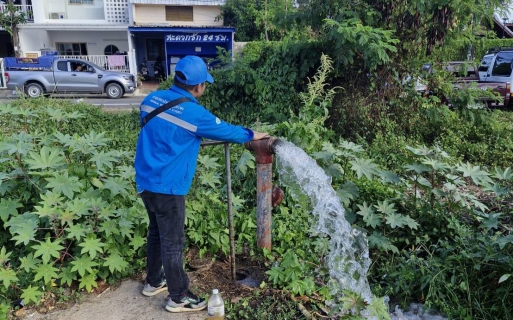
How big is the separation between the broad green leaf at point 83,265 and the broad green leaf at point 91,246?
88mm

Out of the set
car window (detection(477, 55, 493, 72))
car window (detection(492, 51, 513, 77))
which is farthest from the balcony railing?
car window (detection(492, 51, 513, 77))

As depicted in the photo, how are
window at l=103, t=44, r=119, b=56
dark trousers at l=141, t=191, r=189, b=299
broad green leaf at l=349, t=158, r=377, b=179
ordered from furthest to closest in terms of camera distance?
window at l=103, t=44, r=119, b=56 → broad green leaf at l=349, t=158, r=377, b=179 → dark trousers at l=141, t=191, r=189, b=299

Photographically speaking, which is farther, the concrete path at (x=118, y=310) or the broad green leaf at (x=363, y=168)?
the broad green leaf at (x=363, y=168)

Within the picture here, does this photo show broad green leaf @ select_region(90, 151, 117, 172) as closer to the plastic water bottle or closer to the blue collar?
the blue collar

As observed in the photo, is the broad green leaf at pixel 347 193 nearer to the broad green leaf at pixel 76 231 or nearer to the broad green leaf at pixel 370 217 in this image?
the broad green leaf at pixel 370 217

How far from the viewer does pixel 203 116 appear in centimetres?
251

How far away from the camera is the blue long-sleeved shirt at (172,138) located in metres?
2.50

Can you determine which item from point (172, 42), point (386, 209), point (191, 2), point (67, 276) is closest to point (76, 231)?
point (67, 276)

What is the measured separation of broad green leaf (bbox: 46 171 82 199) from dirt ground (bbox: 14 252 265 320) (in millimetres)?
738

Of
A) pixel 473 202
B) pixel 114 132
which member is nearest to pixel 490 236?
pixel 473 202

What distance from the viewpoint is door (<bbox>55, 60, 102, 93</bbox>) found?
16.5 metres

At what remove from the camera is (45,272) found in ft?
9.35

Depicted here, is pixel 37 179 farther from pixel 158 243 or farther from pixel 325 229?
pixel 325 229

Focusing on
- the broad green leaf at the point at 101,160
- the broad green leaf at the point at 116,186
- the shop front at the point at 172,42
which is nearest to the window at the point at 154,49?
the shop front at the point at 172,42
